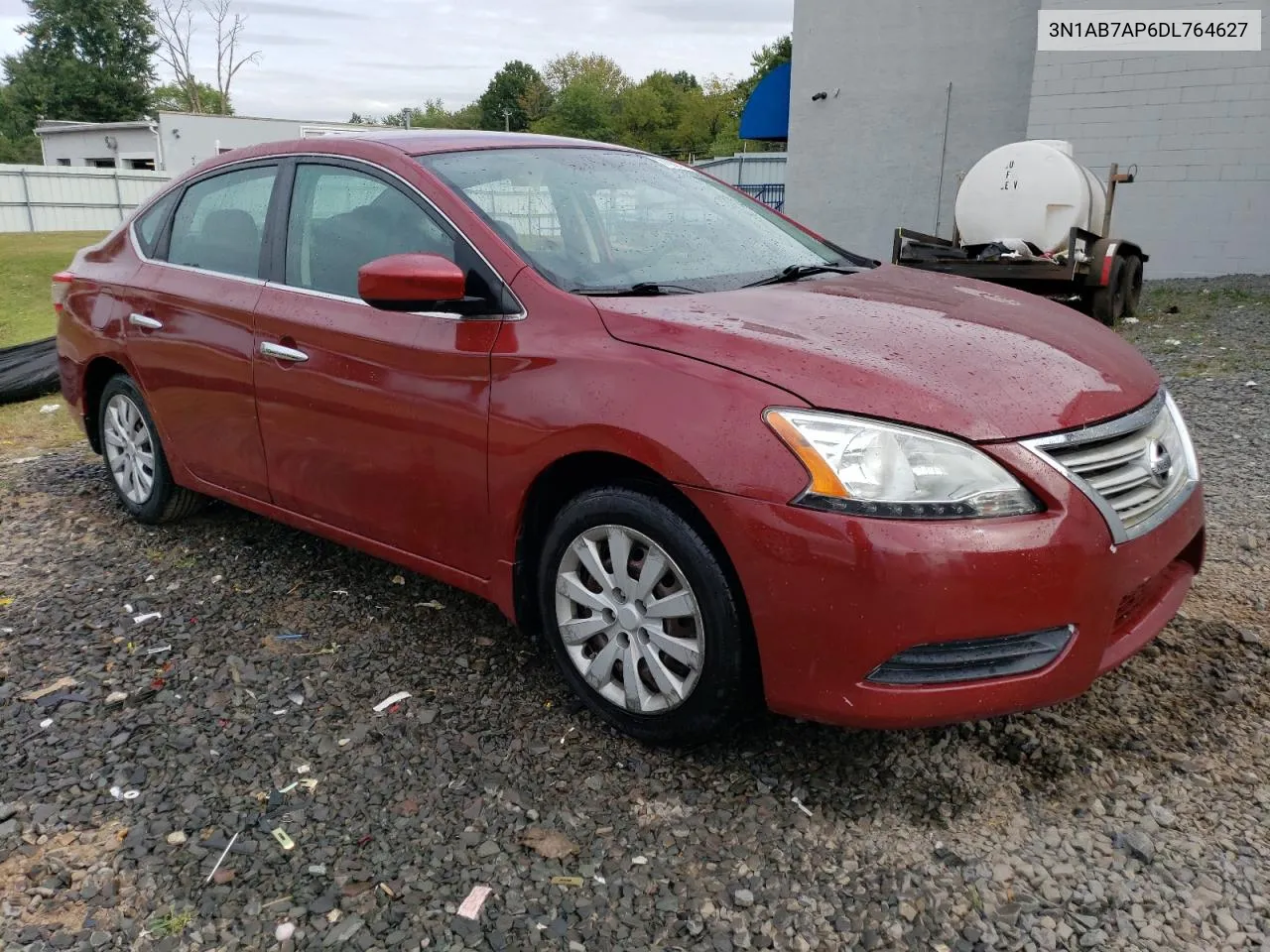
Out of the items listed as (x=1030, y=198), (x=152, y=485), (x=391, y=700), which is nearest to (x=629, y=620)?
(x=391, y=700)

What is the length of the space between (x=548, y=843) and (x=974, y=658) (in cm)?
112

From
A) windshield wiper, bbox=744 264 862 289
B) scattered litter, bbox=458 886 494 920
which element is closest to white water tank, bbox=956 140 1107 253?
windshield wiper, bbox=744 264 862 289

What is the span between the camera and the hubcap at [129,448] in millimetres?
4484

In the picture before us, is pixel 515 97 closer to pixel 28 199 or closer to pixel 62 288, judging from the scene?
pixel 28 199

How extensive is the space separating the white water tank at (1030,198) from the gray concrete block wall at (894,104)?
5.21 m

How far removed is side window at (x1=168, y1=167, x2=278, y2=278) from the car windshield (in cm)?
85

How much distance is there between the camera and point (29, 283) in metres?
15.7

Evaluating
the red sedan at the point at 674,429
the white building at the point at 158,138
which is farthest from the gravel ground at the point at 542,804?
the white building at the point at 158,138

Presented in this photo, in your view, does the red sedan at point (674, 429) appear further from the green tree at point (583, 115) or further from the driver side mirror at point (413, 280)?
the green tree at point (583, 115)

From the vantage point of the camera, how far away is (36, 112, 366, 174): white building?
39.6 metres

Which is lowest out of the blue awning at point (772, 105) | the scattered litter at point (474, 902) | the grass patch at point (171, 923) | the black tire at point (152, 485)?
the grass patch at point (171, 923)

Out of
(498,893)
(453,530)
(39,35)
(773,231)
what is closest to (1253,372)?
(773,231)

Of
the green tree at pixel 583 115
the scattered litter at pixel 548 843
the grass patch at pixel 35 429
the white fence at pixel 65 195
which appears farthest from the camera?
the green tree at pixel 583 115

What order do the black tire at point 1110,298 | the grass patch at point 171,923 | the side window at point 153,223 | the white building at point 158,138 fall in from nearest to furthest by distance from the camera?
1. the grass patch at point 171,923
2. the side window at point 153,223
3. the black tire at point 1110,298
4. the white building at point 158,138
